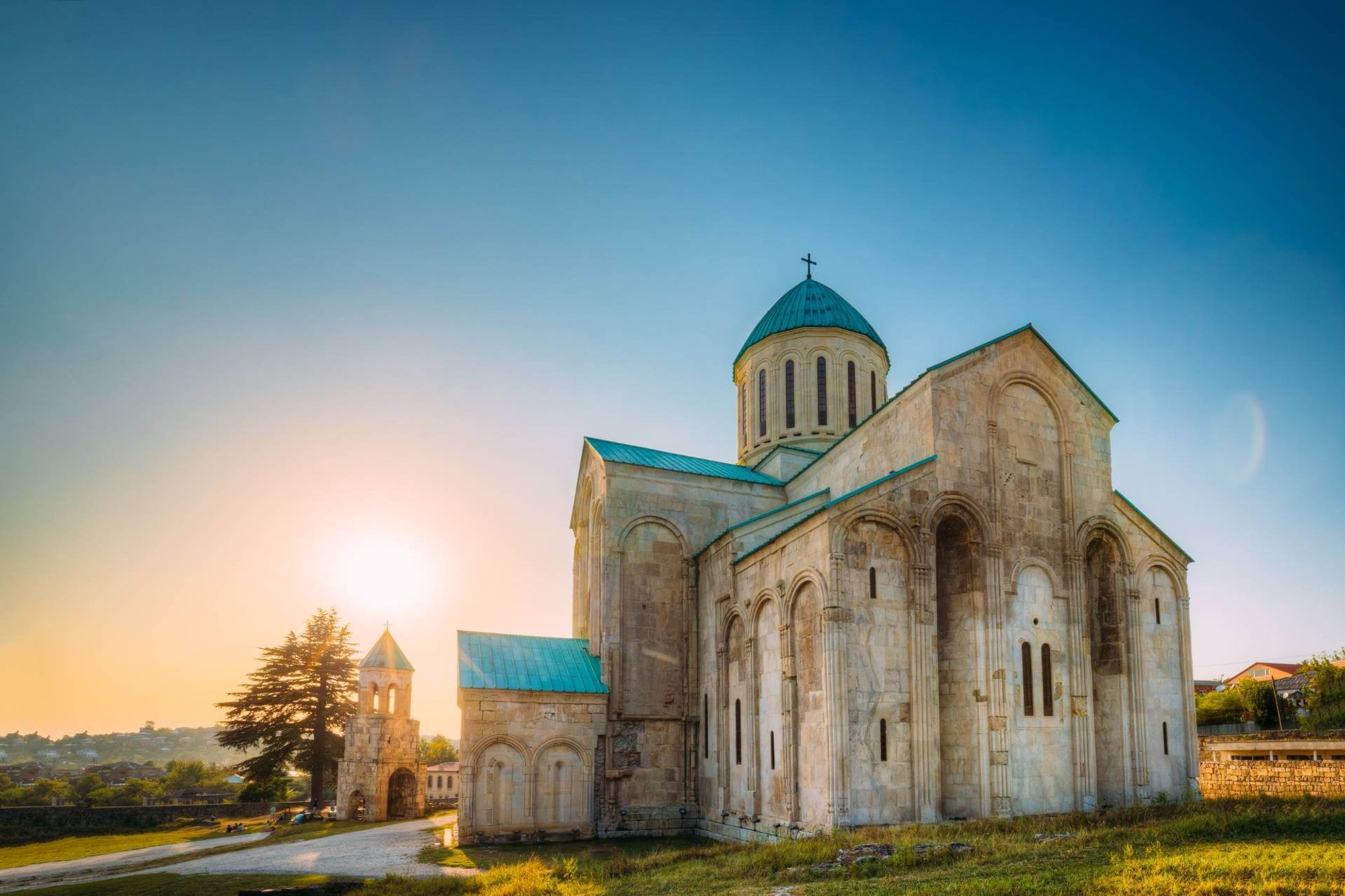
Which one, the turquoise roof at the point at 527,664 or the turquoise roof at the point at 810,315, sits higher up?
the turquoise roof at the point at 810,315

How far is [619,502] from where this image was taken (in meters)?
23.2

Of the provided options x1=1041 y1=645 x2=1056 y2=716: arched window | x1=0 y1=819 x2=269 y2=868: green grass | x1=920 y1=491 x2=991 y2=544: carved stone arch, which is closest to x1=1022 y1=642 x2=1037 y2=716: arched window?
x1=1041 y1=645 x2=1056 y2=716: arched window

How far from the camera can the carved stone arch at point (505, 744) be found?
20328 mm

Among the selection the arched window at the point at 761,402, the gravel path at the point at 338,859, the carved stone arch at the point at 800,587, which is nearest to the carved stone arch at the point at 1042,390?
the carved stone arch at the point at 800,587

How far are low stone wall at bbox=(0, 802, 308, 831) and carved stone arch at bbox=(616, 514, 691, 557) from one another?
22.6 metres

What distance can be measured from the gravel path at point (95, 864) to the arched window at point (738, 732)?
46.4ft

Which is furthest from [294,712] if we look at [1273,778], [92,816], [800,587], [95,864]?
[1273,778]

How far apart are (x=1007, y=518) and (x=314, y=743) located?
34244mm

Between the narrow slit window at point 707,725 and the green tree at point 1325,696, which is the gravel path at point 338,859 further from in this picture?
the green tree at point 1325,696

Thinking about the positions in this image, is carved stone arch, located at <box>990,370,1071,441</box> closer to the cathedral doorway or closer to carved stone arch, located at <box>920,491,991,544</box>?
carved stone arch, located at <box>920,491,991,544</box>

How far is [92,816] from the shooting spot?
100ft

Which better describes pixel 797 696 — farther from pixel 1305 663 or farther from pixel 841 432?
pixel 1305 663

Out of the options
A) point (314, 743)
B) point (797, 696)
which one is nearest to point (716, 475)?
point (797, 696)

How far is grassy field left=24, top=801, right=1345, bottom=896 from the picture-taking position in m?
9.30
